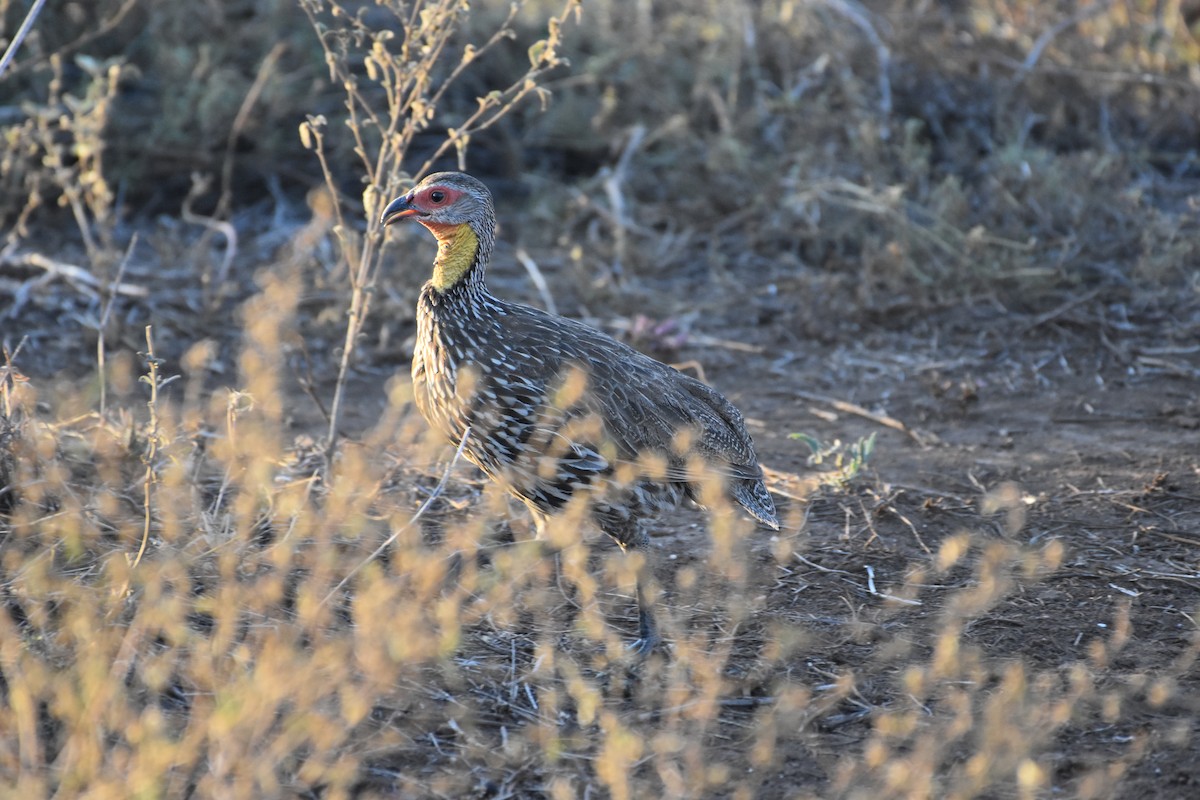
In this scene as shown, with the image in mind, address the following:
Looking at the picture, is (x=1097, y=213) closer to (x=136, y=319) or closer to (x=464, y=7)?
(x=464, y=7)

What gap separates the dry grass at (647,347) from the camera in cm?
385

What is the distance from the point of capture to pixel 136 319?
304 inches

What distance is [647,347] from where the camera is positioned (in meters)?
7.60

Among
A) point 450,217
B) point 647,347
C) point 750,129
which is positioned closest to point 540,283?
point 647,347

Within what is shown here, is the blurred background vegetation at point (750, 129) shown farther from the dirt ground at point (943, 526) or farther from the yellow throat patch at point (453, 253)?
the yellow throat patch at point (453, 253)

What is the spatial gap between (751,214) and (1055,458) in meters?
3.16

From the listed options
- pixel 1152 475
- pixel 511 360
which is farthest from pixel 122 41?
pixel 1152 475

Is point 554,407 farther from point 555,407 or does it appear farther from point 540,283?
point 540,283

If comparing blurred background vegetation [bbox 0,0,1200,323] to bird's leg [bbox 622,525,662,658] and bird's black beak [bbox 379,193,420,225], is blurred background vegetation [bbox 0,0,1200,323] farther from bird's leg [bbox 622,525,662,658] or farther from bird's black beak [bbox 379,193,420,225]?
bird's leg [bbox 622,525,662,658]

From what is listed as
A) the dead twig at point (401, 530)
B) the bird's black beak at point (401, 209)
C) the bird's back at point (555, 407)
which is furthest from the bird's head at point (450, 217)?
the dead twig at point (401, 530)

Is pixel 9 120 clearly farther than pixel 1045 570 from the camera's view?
Yes

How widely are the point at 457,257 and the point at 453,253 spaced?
2cm

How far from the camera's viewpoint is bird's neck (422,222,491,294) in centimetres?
505

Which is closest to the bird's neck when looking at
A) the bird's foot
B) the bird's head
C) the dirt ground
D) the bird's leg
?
the bird's head
